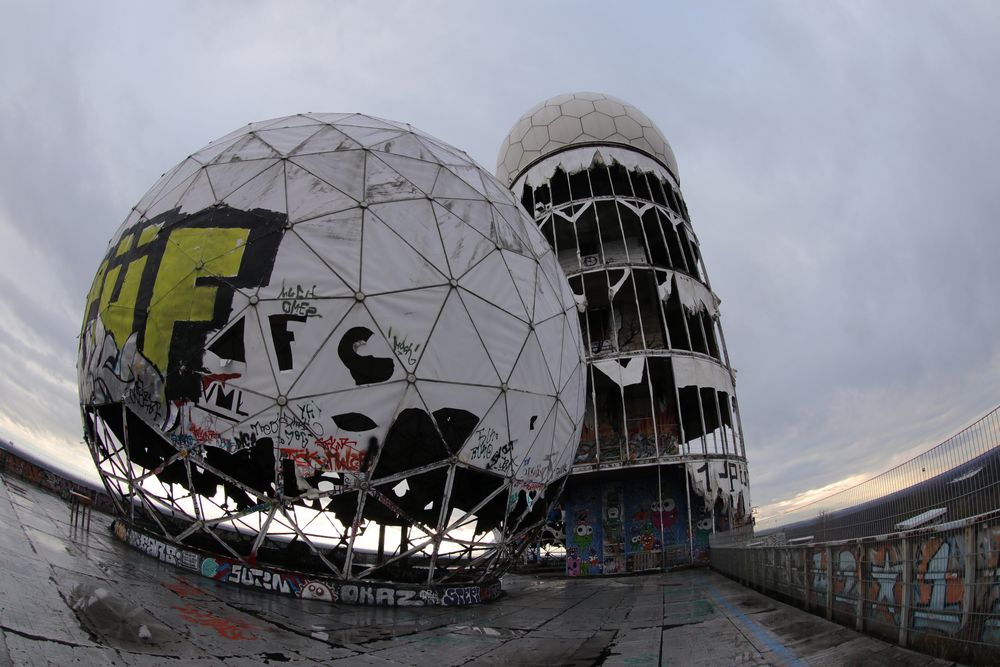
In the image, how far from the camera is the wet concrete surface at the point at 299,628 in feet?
15.7

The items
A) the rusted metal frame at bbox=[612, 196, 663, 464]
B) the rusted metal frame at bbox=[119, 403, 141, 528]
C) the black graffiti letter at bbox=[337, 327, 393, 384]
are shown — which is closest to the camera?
the black graffiti letter at bbox=[337, 327, 393, 384]

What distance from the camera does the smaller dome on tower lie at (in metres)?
30.9

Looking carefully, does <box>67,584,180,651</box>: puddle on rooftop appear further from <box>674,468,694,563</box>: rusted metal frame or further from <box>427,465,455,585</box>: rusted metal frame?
<box>674,468,694,563</box>: rusted metal frame

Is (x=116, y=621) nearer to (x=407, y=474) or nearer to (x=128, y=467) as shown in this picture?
(x=407, y=474)

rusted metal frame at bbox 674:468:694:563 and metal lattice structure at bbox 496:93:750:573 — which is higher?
metal lattice structure at bbox 496:93:750:573

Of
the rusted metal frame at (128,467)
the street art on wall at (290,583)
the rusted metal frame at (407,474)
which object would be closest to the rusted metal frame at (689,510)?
the street art on wall at (290,583)

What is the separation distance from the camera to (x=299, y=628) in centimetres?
675

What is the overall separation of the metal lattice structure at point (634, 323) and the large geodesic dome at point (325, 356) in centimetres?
1365

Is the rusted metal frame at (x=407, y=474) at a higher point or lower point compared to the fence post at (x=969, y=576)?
higher

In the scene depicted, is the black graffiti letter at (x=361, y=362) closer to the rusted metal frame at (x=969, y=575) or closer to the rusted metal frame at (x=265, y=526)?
the rusted metal frame at (x=265, y=526)

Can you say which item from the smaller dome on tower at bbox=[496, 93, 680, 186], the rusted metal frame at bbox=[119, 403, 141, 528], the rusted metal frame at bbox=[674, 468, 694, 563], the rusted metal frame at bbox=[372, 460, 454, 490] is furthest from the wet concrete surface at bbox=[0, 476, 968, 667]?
the smaller dome on tower at bbox=[496, 93, 680, 186]

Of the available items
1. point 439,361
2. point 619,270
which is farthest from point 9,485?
point 619,270

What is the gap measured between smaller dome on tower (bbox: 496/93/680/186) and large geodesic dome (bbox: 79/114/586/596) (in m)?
20.6

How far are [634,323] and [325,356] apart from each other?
70.6 feet
